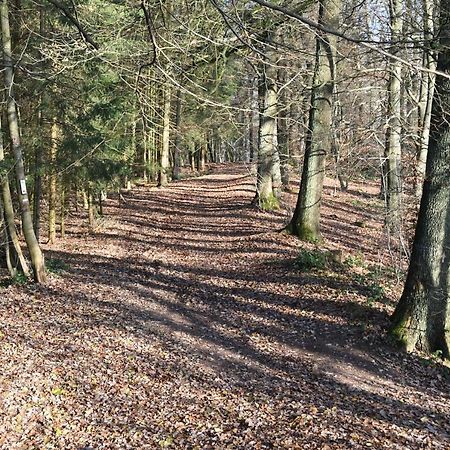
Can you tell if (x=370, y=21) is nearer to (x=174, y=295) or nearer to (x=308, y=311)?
(x=308, y=311)

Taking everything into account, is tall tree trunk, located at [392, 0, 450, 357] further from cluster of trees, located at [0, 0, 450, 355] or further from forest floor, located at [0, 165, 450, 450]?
forest floor, located at [0, 165, 450, 450]

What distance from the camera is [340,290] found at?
30.2 ft

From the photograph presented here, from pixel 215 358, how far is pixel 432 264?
11.6 ft

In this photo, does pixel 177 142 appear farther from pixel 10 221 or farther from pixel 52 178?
pixel 10 221

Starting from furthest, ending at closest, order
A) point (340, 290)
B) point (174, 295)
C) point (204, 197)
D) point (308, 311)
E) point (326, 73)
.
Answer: point (204, 197)
point (326, 73)
point (174, 295)
point (340, 290)
point (308, 311)

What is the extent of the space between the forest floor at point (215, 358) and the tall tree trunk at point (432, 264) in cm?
37

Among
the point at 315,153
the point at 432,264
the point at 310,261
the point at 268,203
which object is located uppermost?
the point at 315,153

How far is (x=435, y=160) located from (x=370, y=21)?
469cm

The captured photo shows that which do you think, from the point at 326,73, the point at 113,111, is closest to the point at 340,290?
the point at 326,73

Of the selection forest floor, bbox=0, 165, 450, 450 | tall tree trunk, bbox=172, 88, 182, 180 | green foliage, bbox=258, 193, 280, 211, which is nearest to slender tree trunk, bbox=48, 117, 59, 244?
forest floor, bbox=0, 165, 450, 450

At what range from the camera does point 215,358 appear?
7.27 m

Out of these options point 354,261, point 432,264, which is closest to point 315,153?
point 354,261

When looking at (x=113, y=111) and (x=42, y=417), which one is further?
(x=113, y=111)

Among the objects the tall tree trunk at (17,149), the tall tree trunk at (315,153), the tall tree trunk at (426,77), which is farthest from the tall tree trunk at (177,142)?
the tall tree trunk at (17,149)
